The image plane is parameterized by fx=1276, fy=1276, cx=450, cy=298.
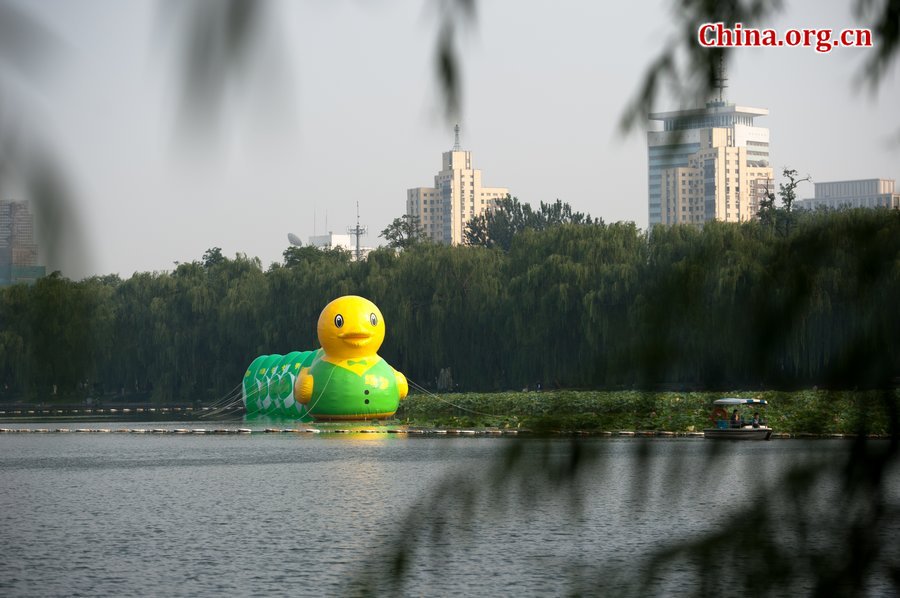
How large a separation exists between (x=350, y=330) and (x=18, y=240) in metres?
Answer: 34.1

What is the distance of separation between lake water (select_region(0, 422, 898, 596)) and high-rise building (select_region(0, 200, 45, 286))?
80 cm

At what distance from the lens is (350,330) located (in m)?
35.3

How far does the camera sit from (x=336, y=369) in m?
36.1

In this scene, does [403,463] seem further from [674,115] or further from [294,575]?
[674,115]

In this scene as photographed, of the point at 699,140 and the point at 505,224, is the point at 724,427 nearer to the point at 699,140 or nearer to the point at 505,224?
the point at 699,140

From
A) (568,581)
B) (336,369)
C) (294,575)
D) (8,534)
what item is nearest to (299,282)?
(336,369)

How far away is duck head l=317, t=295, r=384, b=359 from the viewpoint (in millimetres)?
35375

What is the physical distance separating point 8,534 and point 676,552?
62.2 feet

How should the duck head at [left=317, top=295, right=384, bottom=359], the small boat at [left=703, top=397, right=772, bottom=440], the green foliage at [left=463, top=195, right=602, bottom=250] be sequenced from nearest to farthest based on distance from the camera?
the small boat at [left=703, top=397, right=772, bottom=440] < the duck head at [left=317, top=295, right=384, bottom=359] < the green foliage at [left=463, top=195, right=602, bottom=250]

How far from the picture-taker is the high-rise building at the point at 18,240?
127cm

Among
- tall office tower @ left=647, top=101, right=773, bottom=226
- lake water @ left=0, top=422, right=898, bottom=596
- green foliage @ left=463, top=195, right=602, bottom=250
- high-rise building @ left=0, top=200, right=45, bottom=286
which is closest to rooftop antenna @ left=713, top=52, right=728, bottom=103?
tall office tower @ left=647, top=101, right=773, bottom=226

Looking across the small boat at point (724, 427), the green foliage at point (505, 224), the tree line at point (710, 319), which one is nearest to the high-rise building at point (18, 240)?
the tree line at point (710, 319)

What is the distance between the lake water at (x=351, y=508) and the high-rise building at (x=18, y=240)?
797 mm

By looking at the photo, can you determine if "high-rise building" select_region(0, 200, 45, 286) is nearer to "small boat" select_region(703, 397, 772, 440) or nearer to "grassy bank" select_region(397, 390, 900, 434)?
"grassy bank" select_region(397, 390, 900, 434)
